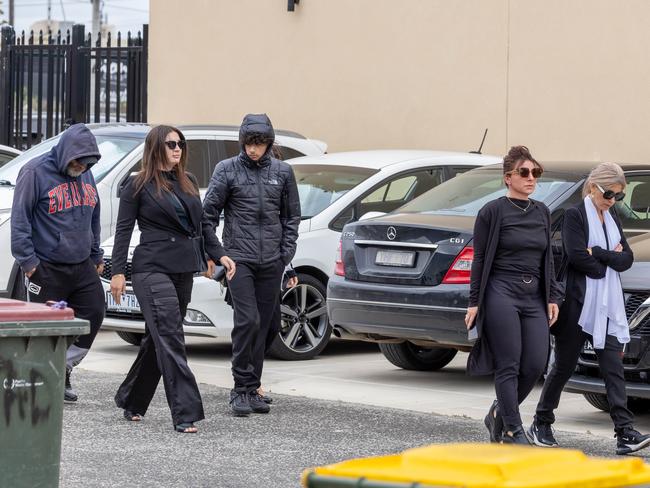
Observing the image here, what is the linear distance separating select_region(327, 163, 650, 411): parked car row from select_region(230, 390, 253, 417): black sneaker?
123cm

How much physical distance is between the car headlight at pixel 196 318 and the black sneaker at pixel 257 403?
2.18m

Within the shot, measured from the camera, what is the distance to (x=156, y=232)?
312 inches

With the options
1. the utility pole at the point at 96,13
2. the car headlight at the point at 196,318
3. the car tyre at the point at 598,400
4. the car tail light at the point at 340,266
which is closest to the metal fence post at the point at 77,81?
the car headlight at the point at 196,318

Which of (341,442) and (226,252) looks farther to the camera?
(226,252)

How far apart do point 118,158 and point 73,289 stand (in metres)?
4.39

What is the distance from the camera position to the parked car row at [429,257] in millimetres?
8945

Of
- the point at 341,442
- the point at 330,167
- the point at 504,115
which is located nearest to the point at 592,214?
the point at 341,442

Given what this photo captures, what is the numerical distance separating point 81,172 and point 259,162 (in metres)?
1.03

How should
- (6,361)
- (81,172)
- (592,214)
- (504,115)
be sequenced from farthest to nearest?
1. (504,115)
2. (81,172)
3. (592,214)
4. (6,361)

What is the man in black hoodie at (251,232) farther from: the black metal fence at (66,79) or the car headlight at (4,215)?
the black metal fence at (66,79)

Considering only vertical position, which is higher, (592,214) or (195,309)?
(592,214)

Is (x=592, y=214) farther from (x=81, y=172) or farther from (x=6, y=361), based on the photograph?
(x=6, y=361)

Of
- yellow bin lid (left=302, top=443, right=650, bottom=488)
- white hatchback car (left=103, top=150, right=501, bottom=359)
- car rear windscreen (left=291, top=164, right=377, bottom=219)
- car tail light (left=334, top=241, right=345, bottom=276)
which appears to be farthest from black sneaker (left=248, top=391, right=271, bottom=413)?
yellow bin lid (left=302, top=443, right=650, bottom=488)

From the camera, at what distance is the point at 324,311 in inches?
427
